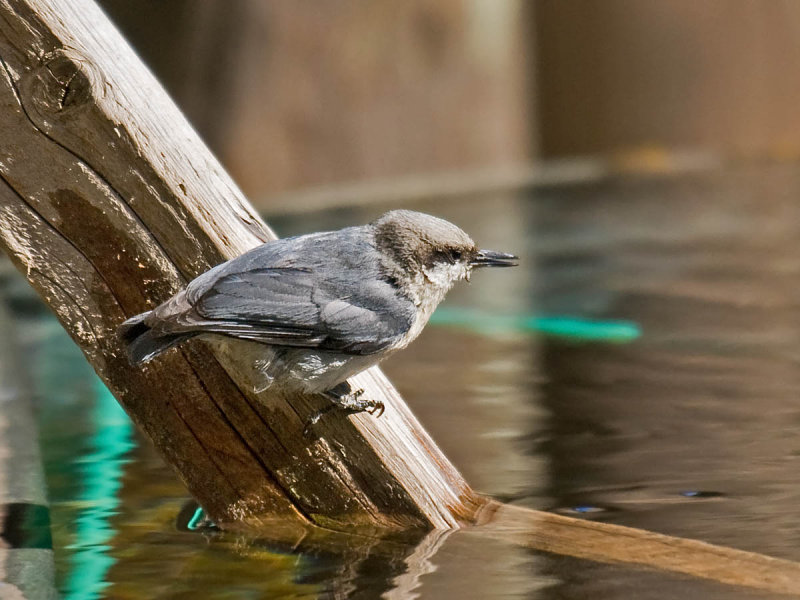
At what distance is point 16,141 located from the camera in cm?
262

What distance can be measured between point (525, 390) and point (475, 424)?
19.1 inches

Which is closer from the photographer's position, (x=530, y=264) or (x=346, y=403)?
(x=346, y=403)

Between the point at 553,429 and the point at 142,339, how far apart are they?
5.49 ft

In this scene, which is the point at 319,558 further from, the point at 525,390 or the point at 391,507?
the point at 525,390

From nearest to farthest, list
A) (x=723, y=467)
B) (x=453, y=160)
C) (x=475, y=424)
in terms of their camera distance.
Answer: (x=723, y=467)
(x=475, y=424)
(x=453, y=160)

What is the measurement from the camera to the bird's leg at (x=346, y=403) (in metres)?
2.70

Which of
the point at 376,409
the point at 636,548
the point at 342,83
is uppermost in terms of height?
the point at 342,83

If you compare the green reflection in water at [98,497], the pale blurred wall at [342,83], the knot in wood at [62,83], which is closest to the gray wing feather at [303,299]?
the knot in wood at [62,83]

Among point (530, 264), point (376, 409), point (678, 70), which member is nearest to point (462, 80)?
point (678, 70)

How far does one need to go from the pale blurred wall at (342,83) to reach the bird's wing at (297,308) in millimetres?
6729

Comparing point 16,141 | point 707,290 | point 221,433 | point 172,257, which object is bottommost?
point 707,290

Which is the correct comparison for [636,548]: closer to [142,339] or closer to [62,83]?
[142,339]

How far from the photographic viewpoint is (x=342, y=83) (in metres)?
9.35

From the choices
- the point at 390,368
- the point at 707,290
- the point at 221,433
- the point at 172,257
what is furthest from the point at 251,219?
the point at 707,290
